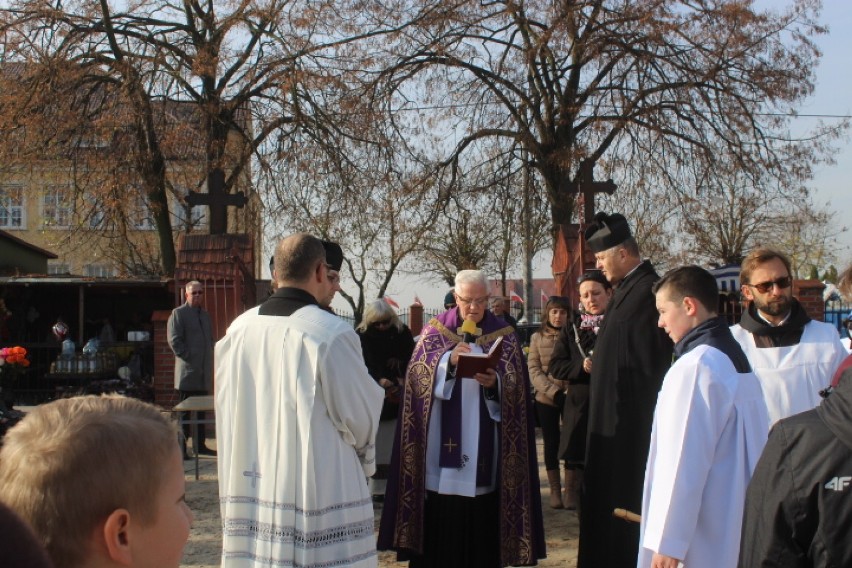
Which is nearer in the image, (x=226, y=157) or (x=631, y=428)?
(x=631, y=428)

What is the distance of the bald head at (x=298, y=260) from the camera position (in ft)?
12.5

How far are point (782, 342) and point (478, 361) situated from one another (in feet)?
5.35

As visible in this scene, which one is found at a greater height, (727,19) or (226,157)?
(727,19)

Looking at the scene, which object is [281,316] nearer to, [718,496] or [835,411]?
[718,496]

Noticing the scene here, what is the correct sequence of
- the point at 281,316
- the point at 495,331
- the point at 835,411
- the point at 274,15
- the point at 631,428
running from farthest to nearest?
1. the point at 274,15
2. the point at 495,331
3. the point at 631,428
4. the point at 281,316
5. the point at 835,411

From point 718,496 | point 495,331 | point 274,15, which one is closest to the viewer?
point 718,496

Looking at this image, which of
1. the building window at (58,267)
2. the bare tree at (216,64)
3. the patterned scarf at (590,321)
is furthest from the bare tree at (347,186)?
the building window at (58,267)

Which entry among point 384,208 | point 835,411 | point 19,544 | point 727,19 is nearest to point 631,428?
point 835,411

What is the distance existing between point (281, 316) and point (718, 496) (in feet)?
6.07

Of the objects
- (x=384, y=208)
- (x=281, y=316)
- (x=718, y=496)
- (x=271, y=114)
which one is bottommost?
(x=718, y=496)

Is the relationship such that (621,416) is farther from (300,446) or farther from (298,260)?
(298,260)

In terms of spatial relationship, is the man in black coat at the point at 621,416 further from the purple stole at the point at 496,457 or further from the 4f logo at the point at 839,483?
the 4f logo at the point at 839,483

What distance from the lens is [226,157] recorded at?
1692 cm

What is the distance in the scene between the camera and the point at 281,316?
3750mm
